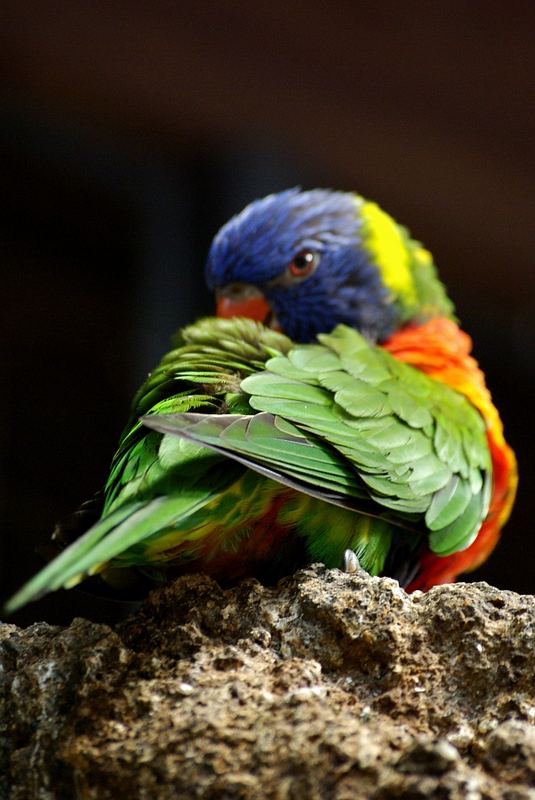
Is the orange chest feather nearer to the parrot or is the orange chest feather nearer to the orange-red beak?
the parrot

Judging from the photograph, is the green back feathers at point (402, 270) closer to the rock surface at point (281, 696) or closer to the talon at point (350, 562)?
the talon at point (350, 562)

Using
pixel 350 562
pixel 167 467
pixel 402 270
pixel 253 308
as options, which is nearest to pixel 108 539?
pixel 167 467

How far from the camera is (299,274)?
2.10 metres

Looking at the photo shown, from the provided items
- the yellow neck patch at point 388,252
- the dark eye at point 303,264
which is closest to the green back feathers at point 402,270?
the yellow neck patch at point 388,252

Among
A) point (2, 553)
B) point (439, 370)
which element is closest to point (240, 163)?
point (2, 553)

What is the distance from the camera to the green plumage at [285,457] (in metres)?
1.18

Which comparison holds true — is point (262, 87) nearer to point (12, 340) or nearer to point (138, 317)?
point (138, 317)

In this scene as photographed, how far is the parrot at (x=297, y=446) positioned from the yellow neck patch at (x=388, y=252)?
14mm

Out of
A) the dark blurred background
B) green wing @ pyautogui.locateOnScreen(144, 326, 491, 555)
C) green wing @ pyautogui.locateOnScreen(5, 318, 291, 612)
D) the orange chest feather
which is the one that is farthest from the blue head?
the dark blurred background

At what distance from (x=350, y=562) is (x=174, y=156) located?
261 centimetres

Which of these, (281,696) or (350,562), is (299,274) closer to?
(350,562)

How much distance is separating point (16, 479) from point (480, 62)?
6.98 ft

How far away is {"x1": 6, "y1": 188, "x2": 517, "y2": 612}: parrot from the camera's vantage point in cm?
120

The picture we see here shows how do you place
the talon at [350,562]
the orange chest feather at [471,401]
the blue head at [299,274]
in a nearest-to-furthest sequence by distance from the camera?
the talon at [350,562] < the orange chest feather at [471,401] < the blue head at [299,274]
